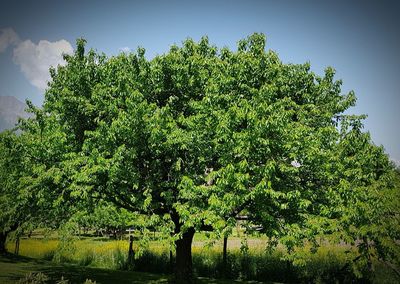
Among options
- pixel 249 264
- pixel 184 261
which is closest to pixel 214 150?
pixel 184 261

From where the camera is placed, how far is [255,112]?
12633mm

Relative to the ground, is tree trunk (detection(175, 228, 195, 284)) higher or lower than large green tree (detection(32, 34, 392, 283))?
lower

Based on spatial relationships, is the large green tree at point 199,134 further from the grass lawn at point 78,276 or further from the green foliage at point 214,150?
the grass lawn at point 78,276

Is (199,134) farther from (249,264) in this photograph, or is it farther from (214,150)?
(249,264)

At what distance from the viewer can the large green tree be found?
510 inches

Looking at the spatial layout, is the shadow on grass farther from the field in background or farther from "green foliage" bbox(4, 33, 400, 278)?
"green foliage" bbox(4, 33, 400, 278)

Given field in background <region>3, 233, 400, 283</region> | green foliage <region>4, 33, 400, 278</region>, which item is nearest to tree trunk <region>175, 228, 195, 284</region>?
green foliage <region>4, 33, 400, 278</region>

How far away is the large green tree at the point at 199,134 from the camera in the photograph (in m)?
12.9

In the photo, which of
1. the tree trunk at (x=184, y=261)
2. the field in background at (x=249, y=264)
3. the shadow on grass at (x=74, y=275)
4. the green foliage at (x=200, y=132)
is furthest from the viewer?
the field in background at (x=249, y=264)

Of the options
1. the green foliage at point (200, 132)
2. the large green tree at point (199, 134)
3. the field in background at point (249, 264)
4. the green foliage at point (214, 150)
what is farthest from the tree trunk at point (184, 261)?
the green foliage at point (200, 132)

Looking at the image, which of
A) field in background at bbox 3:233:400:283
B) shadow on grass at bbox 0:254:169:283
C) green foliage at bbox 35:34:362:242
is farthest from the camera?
field in background at bbox 3:233:400:283

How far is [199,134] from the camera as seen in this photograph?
14.4 m

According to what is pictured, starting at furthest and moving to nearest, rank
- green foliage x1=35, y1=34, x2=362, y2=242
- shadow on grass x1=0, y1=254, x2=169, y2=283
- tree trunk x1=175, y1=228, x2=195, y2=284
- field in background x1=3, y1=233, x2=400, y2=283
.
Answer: field in background x1=3, y1=233, x2=400, y2=283, shadow on grass x1=0, y1=254, x2=169, y2=283, tree trunk x1=175, y1=228, x2=195, y2=284, green foliage x1=35, y1=34, x2=362, y2=242

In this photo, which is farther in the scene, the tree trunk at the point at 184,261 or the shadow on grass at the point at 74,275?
the shadow on grass at the point at 74,275
